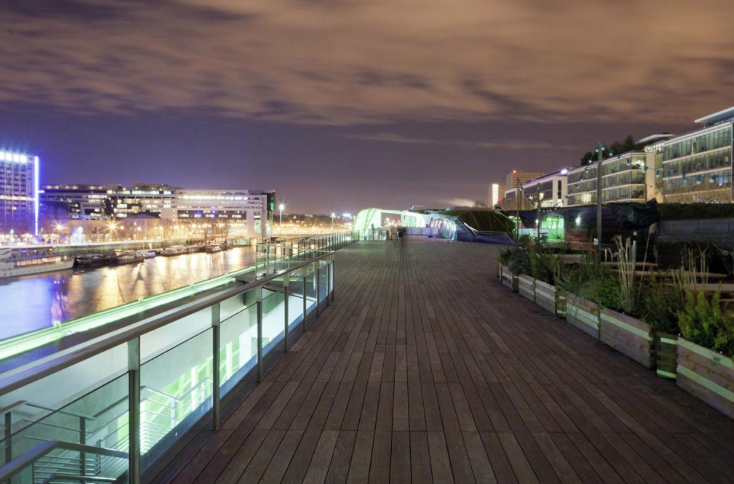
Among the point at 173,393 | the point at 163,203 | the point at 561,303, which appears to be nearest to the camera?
the point at 173,393

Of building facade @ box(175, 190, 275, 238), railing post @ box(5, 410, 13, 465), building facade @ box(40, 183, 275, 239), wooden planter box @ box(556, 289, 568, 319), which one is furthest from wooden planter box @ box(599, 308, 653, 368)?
building facade @ box(175, 190, 275, 238)

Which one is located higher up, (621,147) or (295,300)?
(621,147)

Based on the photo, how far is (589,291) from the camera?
650 cm

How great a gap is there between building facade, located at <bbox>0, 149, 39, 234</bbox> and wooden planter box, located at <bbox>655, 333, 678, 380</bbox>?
348ft

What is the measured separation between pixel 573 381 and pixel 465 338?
6.32ft

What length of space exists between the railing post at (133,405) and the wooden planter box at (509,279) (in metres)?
9.08

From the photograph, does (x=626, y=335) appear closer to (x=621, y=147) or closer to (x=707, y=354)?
(x=707, y=354)

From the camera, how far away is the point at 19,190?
9975 centimetres

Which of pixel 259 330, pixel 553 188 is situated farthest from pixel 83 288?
pixel 553 188

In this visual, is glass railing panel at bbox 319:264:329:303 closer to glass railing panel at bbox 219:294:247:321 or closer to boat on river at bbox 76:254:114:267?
glass railing panel at bbox 219:294:247:321

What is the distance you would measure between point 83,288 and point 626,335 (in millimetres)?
55546

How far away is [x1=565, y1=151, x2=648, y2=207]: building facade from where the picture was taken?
208 ft

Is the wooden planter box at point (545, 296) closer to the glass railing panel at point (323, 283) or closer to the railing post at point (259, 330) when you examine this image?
the glass railing panel at point (323, 283)

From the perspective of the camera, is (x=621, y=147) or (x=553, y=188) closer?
(x=621, y=147)
